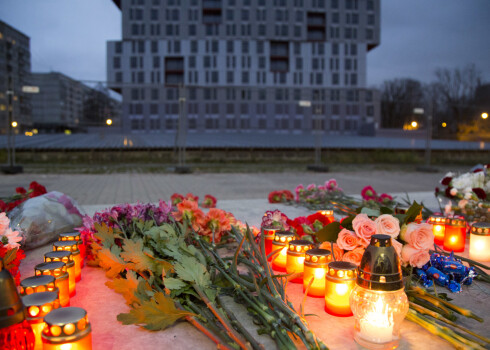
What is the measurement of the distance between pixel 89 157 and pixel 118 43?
35.1 meters

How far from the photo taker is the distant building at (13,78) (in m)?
11.5

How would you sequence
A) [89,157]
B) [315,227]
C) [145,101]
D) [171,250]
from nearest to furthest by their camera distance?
1. [171,250]
2. [315,227]
3. [89,157]
4. [145,101]

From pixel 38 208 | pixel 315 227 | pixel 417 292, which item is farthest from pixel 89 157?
pixel 417 292

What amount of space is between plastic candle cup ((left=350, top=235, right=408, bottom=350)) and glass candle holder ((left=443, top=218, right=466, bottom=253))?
166cm

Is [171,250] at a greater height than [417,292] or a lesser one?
greater

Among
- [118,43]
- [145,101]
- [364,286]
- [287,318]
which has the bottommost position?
[287,318]

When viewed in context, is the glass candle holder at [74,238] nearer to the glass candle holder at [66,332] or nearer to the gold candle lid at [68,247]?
the gold candle lid at [68,247]

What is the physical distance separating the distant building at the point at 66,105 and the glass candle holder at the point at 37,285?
12.5m

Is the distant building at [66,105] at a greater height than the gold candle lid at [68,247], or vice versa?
the distant building at [66,105]

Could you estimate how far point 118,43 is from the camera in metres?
44.4

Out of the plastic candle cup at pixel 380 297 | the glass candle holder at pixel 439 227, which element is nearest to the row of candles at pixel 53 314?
the plastic candle cup at pixel 380 297

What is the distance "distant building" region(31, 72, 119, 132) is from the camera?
42.6ft

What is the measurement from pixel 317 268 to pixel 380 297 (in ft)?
1.60

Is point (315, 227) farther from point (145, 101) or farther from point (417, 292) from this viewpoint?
point (145, 101)
